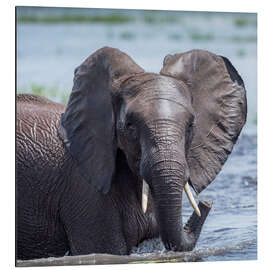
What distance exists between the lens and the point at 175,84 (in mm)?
6500

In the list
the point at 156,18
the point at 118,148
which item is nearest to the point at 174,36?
the point at 156,18

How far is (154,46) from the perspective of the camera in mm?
7855

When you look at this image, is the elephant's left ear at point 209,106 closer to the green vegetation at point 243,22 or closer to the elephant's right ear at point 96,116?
the elephant's right ear at point 96,116

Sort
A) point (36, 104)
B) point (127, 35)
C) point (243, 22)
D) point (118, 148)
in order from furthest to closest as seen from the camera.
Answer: point (127, 35) → point (243, 22) → point (36, 104) → point (118, 148)

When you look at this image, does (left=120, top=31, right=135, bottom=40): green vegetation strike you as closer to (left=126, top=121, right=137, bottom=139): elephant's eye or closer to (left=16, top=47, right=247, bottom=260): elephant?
(left=16, top=47, right=247, bottom=260): elephant

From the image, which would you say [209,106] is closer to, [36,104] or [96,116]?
[96,116]

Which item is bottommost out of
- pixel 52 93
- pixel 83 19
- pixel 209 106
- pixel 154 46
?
pixel 209 106

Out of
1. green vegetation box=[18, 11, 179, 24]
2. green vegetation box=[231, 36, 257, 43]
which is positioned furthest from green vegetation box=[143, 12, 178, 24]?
green vegetation box=[231, 36, 257, 43]

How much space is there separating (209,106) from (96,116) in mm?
694

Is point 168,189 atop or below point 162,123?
below

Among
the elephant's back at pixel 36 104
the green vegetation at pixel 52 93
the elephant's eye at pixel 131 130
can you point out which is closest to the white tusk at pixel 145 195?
the elephant's eye at pixel 131 130

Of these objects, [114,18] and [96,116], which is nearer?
[96,116]

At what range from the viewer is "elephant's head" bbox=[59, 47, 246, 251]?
6.16m
